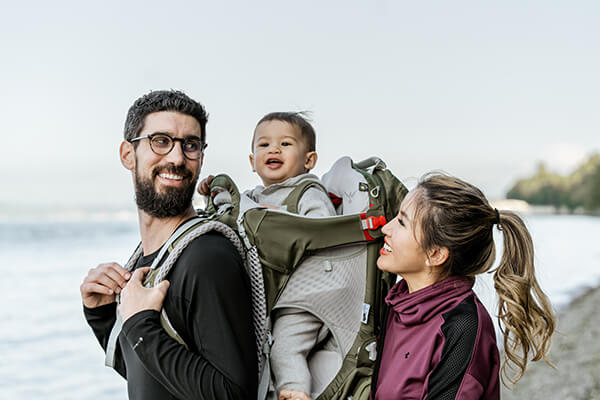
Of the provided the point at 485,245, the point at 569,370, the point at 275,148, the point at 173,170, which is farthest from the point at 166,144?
the point at 569,370

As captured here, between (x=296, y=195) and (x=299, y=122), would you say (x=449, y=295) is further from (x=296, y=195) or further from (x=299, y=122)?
(x=299, y=122)

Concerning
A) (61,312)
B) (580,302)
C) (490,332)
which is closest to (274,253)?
(490,332)

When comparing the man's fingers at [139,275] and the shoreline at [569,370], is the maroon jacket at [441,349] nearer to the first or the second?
the man's fingers at [139,275]

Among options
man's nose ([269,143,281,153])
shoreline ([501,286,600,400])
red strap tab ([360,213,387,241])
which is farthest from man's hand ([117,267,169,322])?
shoreline ([501,286,600,400])

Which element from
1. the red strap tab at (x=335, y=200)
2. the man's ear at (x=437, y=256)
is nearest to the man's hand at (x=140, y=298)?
the red strap tab at (x=335, y=200)

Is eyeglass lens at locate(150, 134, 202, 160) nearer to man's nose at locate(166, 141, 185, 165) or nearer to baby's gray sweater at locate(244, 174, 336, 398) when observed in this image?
man's nose at locate(166, 141, 185, 165)

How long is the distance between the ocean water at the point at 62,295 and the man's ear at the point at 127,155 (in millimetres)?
1748

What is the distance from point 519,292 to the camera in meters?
2.38

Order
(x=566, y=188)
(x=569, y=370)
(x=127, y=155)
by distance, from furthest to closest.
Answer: (x=566, y=188), (x=569, y=370), (x=127, y=155)

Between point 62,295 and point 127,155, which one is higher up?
point 127,155

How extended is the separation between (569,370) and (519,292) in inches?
317

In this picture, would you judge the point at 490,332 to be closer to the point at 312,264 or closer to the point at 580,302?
the point at 312,264

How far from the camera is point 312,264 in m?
2.33

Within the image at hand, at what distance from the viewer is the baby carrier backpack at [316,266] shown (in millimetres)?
2207
